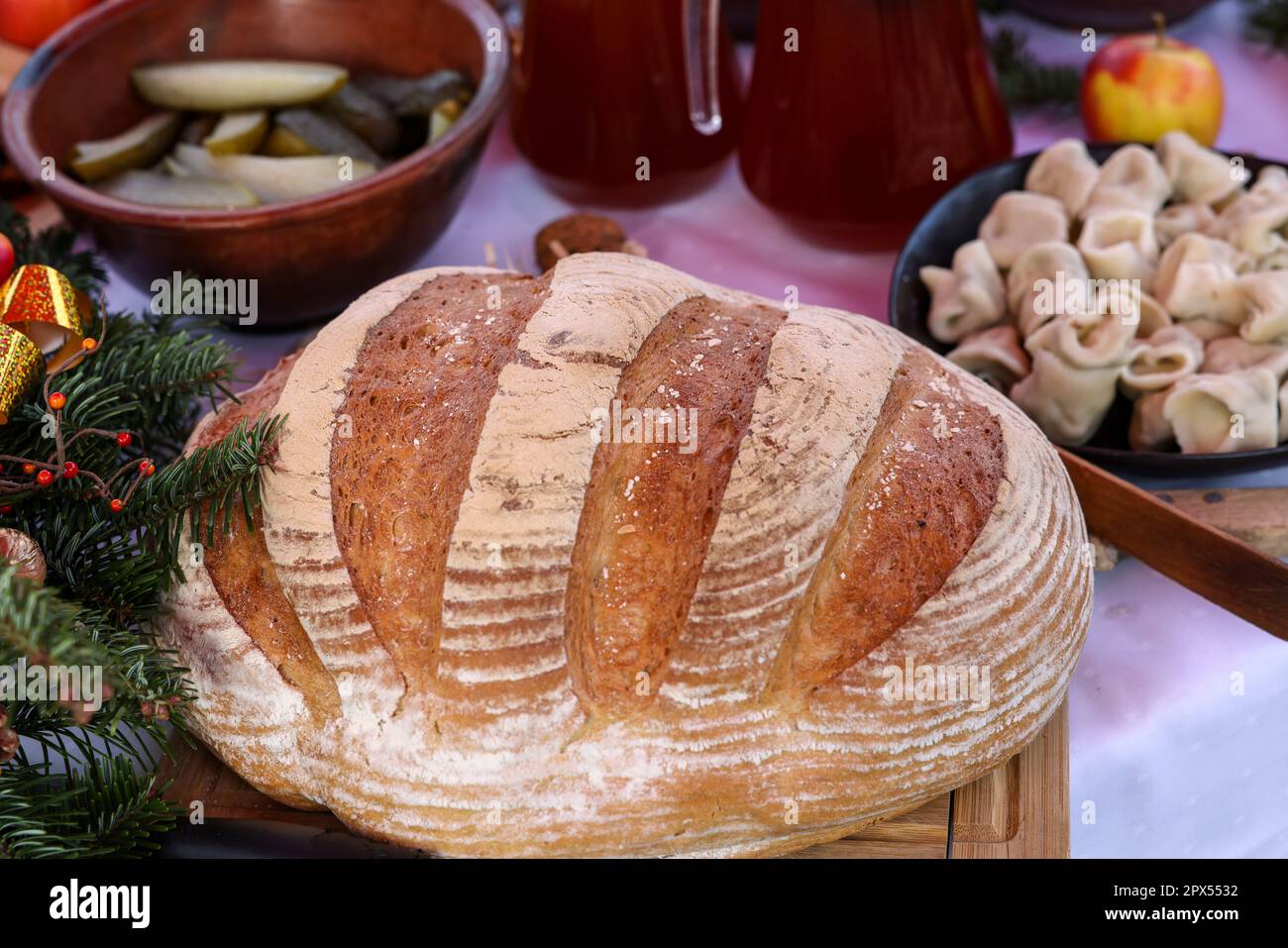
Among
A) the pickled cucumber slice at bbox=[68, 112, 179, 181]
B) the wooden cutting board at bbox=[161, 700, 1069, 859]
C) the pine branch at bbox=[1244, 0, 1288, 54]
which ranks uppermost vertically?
the pine branch at bbox=[1244, 0, 1288, 54]

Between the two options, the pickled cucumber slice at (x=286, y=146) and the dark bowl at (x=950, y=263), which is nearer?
the dark bowl at (x=950, y=263)

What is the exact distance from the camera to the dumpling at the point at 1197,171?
4.35 ft

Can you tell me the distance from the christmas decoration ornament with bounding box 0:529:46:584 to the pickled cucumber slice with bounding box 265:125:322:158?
665 mm

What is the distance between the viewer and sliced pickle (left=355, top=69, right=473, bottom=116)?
141 centimetres

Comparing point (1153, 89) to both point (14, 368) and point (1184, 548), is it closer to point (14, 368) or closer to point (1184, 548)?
point (1184, 548)

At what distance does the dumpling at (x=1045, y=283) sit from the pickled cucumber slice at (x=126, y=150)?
932 millimetres

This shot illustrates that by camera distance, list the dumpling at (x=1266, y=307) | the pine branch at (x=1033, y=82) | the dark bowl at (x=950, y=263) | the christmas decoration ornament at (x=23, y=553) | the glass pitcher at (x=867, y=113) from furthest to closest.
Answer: the pine branch at (x=1033, y=82) → the glass pitcher at (x=867, y=113) → the dumpling at (x=1266, y=307) → the dark bowl at (x=950, y=263) → the christmas decoration ornament at (x=23, y=553)

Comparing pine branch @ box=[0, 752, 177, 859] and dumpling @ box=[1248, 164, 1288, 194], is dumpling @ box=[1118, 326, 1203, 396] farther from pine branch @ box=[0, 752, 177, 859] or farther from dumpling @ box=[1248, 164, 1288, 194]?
pine branch @ box=[0, 752, 177, 859]

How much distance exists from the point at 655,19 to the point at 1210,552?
2.61 ft

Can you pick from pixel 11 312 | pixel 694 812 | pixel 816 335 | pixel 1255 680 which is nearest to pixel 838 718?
pixel 694 812

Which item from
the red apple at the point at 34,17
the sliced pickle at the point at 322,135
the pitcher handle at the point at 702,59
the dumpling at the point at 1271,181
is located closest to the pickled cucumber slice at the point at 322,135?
the sliced pickle at the point at 322,135

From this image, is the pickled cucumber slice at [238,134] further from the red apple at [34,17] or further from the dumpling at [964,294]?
the dumpling at [964,294]

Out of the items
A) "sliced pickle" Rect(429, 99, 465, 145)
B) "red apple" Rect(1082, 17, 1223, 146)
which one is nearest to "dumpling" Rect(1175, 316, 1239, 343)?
"red apple" Rect(1082, 17, 1223, 146)

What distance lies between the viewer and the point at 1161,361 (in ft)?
3.86
